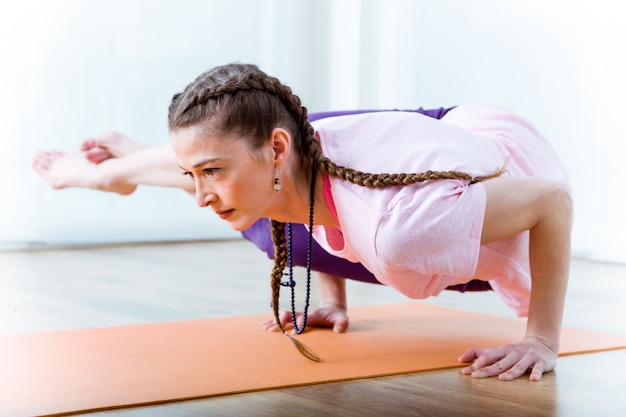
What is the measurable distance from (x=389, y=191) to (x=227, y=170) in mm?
251

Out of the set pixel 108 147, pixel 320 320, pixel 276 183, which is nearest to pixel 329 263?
pixel 320 320

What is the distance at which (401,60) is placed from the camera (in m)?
4.51

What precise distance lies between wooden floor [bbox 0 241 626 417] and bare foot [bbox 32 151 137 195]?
0.30m

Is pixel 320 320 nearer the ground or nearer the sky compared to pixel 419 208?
nearer the ground

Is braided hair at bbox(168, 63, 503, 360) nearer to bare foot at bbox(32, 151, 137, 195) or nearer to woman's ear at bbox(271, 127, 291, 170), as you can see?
woman's ear at bbox(271, 127, 291, 170)

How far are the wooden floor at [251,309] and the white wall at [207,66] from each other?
177mm

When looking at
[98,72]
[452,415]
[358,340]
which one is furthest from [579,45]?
[452,415]

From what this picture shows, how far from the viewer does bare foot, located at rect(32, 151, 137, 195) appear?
2154 mm

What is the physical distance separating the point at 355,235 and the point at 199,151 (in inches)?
11.0

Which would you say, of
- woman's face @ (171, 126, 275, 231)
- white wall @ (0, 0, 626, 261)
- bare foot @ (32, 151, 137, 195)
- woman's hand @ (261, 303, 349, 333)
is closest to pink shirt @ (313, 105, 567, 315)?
woman's face @ (171, 126, 275, 231)

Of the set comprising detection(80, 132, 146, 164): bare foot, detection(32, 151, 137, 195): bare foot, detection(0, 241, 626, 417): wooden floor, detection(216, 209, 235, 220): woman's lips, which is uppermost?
detection(216, 209, 235, 220): woman's lips

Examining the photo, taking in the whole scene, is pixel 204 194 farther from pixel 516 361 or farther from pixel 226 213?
pixel 516 361

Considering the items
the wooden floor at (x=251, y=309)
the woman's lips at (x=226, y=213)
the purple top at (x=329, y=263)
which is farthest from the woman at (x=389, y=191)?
the purple top at (x=329, y=263)

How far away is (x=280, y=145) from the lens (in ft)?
4.70
